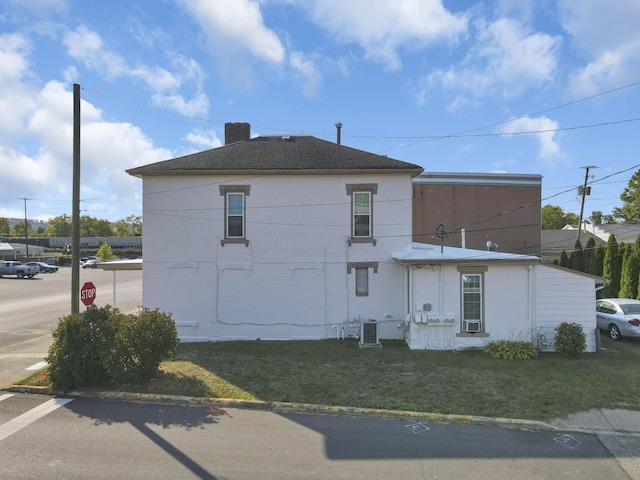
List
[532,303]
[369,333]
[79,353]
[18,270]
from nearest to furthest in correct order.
→ 1. [79,353]
2. [532,303]
3. [369,333]
4. [18,270]

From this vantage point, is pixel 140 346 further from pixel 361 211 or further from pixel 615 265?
pixel 615 265

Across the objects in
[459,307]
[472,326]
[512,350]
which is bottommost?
[512,350]

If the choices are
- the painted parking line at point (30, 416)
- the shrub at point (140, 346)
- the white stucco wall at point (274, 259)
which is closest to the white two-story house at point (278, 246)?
the white stucco wall at point (274, 259)

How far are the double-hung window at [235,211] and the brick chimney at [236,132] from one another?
438 centimetres

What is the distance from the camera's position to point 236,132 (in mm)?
18078

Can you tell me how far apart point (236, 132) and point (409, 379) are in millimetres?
13215

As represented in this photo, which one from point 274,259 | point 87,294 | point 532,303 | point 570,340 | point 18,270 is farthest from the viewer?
point 18,270

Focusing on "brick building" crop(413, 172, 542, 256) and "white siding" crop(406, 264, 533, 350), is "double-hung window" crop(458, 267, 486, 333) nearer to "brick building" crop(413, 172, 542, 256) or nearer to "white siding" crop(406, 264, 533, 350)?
"white siding" crop(406, 264, 533, 350)

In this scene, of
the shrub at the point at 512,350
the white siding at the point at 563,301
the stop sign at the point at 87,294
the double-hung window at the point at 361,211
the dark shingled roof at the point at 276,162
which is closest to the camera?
the stop sign at the point at 87,294

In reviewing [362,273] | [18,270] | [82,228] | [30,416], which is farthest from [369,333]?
[82,228]

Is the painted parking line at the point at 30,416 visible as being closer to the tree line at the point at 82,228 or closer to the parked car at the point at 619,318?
the parked car at the point at 619,318

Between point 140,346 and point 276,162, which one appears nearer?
point 140,346

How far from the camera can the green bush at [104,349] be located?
8.52 m

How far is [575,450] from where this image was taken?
6.14 meters
